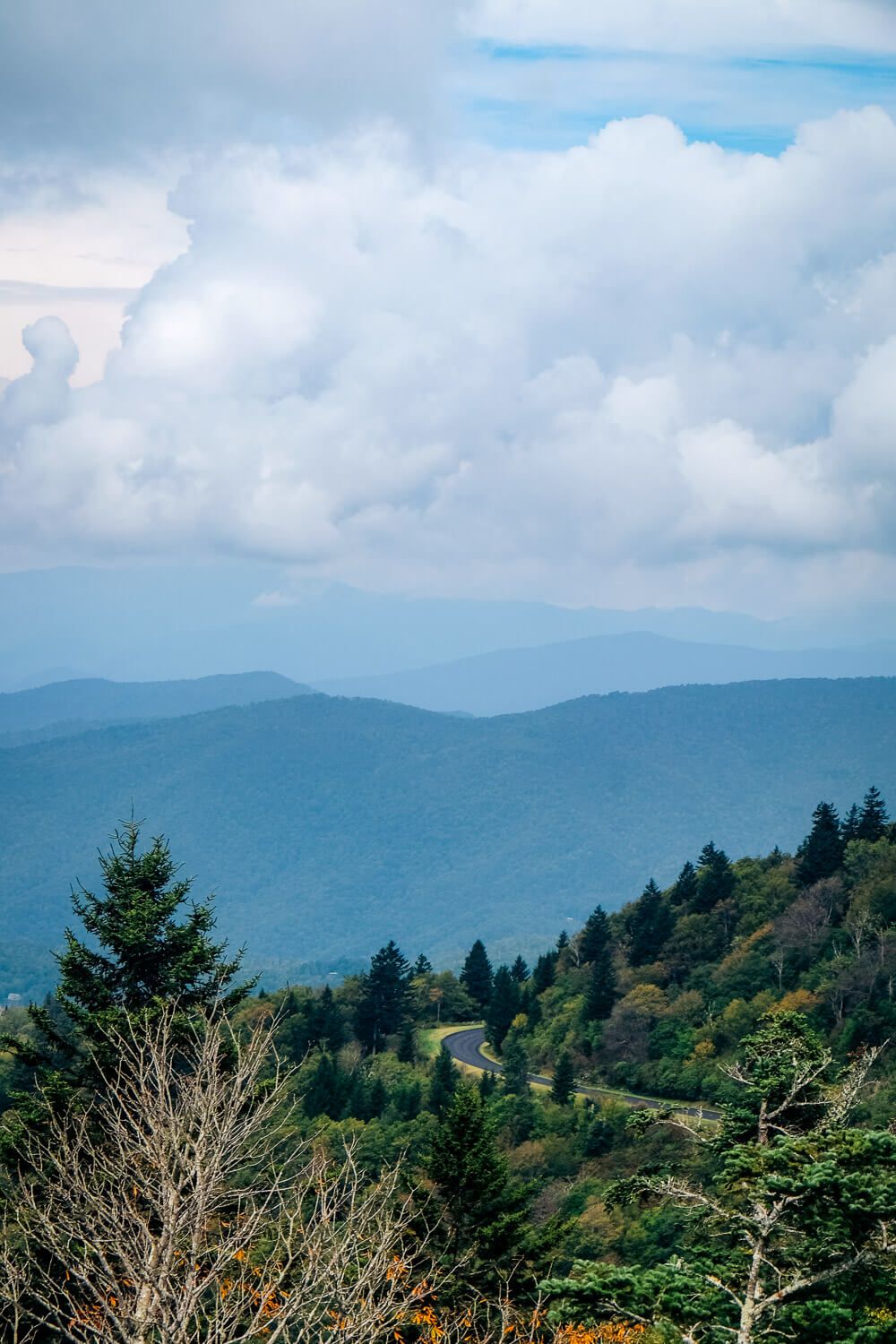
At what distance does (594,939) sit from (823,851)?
18723 mm

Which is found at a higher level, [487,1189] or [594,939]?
[487,1189]

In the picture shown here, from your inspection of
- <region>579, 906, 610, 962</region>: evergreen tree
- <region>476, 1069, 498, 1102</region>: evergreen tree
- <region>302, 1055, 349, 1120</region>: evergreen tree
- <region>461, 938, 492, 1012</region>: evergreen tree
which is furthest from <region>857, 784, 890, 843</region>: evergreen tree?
<region>302, 1055, 349, 1120</region>: evergreen tree

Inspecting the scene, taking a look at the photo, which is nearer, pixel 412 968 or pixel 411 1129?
pixel 411 1129

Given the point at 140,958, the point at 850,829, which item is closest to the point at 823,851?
the point at 850,829

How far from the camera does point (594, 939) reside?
298 feet

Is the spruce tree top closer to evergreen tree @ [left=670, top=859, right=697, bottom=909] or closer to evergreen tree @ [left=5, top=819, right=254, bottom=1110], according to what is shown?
evergreen tree @ [left=5, top=819, right=254, bottom=1110]

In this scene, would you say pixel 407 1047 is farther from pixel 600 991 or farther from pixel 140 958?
pixel 140 958

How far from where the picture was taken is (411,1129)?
57.7 metres

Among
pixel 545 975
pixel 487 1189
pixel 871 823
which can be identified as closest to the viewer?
pixel 487 1189

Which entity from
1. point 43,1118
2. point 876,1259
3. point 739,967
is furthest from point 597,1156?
point 876,1259

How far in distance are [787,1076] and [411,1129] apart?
43.9 meters

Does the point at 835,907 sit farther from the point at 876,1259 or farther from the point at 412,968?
the point at 876,1259

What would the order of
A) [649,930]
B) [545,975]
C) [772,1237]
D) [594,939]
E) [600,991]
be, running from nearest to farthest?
[772,1237], [600,991], [649,930], [594,939], [545,975]

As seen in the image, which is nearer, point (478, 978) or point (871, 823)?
point (871, 823)
